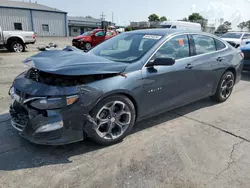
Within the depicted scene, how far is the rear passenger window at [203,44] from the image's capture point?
3856mm

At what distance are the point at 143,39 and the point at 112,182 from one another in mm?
2324

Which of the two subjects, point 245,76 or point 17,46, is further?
point 17,46

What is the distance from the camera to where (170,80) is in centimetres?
332

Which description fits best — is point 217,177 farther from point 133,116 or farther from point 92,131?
point 92,131

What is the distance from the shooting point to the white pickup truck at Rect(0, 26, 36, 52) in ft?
40.1

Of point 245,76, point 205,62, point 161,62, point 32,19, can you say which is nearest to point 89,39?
point 245,76

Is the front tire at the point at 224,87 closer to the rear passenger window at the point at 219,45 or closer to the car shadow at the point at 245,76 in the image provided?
the rear passenger window at the point at 219,45

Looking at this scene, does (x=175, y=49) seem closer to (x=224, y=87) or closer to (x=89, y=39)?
(x=224, y=87)

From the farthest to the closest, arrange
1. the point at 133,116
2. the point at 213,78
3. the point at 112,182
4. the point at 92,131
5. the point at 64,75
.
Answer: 1. the point at 213,78
2. the point at 133,116
3. the point at 92,131
4. the point at 64,75
5. the point at 112,182

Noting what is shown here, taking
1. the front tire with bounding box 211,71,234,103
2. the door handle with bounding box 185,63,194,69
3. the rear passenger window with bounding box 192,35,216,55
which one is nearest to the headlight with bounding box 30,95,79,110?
the door handle with bounding box 185,63,194,69

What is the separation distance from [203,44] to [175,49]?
873mm

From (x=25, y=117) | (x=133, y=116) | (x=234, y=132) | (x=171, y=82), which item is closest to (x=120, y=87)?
(x=133, y=116)

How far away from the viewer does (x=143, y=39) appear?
353cm

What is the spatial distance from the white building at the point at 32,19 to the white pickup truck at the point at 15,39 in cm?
2153
